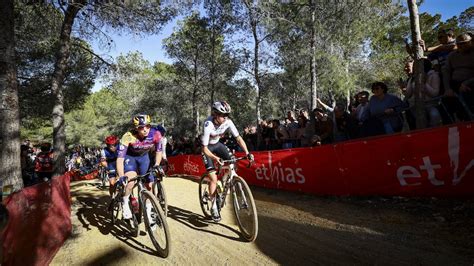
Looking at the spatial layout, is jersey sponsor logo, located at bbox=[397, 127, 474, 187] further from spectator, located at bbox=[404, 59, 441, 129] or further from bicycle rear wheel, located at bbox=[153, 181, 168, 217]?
bicycle rear wheel, located at bbox=[153, 181, 168, 217]

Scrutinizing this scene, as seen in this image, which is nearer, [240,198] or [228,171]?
[240,198]

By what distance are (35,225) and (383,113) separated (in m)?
7.07

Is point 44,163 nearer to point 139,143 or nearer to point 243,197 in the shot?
point 139,143

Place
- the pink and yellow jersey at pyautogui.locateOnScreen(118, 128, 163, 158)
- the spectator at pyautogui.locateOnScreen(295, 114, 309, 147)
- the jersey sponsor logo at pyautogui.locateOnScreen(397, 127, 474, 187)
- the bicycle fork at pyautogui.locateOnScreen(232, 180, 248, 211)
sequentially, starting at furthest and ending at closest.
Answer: the spectator at pyautogui.locateOnScreen(295, 114, 309, 147) → the pink and yellow jersey at pyautogui.locateOnScreen(118, 128, 163, 158) → the jersey sponsor logo at pyautogui.locateOnScreen(397, 127, 474, 187) → the bicycle fork at pyautogui.locateOnScreen(232, 180, 248, 211)

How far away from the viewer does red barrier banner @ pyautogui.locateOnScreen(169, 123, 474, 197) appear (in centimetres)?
486

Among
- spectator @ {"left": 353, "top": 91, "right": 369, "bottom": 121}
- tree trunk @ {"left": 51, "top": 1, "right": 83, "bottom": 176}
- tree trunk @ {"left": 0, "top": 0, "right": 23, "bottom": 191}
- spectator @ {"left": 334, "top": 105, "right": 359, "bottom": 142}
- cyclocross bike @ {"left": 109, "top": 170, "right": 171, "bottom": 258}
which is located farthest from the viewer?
tree trunk @ {"left": 51, "top": 1, "right": 83, "bottom": 176}

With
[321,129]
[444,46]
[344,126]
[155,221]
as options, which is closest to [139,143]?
[155,221]

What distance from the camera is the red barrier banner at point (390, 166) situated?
4.86 m

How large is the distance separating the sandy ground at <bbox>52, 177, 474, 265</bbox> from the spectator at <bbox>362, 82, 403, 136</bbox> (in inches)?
70.1

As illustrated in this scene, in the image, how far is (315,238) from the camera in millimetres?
4547

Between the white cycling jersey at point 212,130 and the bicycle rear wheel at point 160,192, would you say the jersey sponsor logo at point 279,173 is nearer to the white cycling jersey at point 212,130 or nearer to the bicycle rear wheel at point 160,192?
the white cycling jersey at point 212,130

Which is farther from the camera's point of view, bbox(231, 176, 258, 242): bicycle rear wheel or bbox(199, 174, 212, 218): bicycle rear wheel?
bbox(199, 174, 212, 218): bicycle rear wheel

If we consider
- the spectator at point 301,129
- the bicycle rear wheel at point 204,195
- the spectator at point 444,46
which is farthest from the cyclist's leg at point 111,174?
the spectator at point 444,46

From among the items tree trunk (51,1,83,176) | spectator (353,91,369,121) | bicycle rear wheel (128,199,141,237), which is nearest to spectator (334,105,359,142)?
spectator (353,91,369,121)
